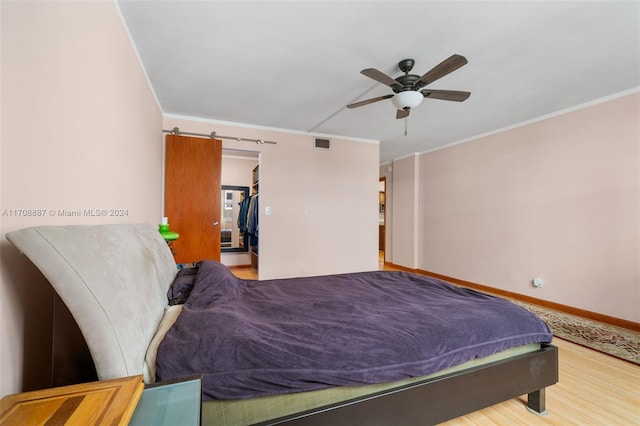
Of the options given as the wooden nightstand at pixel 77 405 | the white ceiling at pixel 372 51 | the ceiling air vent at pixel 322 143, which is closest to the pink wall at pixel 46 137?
the wooden nightstand at pixel 77 405

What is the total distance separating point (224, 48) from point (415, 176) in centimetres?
432

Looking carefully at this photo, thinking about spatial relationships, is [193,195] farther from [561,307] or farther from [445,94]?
[561,307]

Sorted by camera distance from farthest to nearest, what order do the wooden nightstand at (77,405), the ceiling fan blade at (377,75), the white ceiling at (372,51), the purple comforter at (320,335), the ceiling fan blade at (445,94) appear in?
1. the ceiling fan blade at (445,94)
2. the ceiling fan blade at (377,75)
3. the white ceiling at (372,51)
4. the purple comforter at (320,335)
5. the wooden nightstand at (77,405)

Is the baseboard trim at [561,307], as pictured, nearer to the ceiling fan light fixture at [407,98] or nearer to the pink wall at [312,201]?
the pink wall at [312,201]

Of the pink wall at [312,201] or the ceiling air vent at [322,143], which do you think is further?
the ceiling air vent at [322,143]

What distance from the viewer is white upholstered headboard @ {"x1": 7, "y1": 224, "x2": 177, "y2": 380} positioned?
2.50 feet

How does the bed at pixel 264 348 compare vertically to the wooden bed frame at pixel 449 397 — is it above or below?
above

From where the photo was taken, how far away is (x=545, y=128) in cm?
353

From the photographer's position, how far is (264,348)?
107 centimetres

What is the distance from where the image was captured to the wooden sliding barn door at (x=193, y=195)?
345 cm

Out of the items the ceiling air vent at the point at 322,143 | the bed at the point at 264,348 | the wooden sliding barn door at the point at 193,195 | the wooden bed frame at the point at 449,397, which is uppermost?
the ceiling air vent at the point at 322,143

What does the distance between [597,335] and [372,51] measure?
3.43 m

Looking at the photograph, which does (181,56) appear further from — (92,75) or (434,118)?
(434,118)

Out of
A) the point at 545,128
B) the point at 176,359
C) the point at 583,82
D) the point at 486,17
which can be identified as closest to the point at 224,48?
the point at 486,17
